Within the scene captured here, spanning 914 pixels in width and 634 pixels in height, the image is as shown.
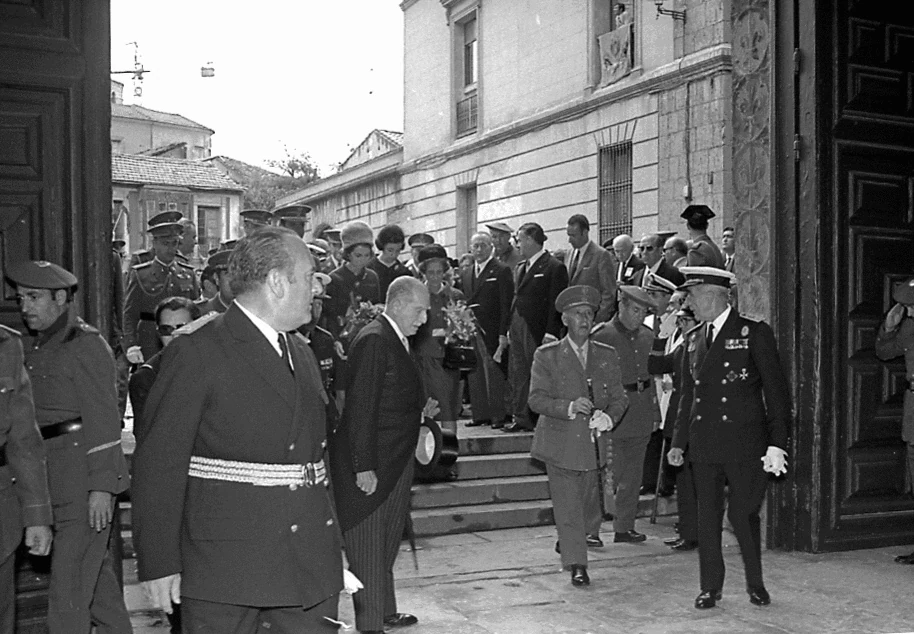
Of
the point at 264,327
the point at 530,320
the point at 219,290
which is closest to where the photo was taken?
the point at 264,327

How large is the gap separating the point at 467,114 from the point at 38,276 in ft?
73.1

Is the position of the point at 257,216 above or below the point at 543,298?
above

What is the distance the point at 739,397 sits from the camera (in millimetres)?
6820

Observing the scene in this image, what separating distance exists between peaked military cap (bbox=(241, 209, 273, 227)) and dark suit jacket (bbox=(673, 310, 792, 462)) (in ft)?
17.2

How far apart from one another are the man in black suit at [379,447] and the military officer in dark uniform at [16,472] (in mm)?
1787

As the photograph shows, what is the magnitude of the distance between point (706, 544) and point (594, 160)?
14.7 metres

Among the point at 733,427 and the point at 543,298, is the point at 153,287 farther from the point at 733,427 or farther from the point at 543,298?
the point at 733,427

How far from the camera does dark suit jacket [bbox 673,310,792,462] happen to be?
22.1 ft

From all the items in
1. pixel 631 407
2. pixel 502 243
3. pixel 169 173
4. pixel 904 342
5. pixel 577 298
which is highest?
pixel 169 173

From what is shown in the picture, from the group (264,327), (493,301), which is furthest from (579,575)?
(493,301)

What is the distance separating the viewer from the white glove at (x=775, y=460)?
666cm

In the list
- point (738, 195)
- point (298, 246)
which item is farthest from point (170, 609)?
point (738, 195)

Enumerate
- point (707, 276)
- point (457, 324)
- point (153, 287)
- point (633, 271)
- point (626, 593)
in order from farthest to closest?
1. point (633, 271)
2. point (457, 324)
3. point (153, 287)
4. point (626, 593)
5. point (707, 276)

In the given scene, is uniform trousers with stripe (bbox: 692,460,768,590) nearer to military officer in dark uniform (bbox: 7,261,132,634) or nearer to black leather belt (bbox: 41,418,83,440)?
military officer in dark uniform (bbox: 7,261,132,634)
